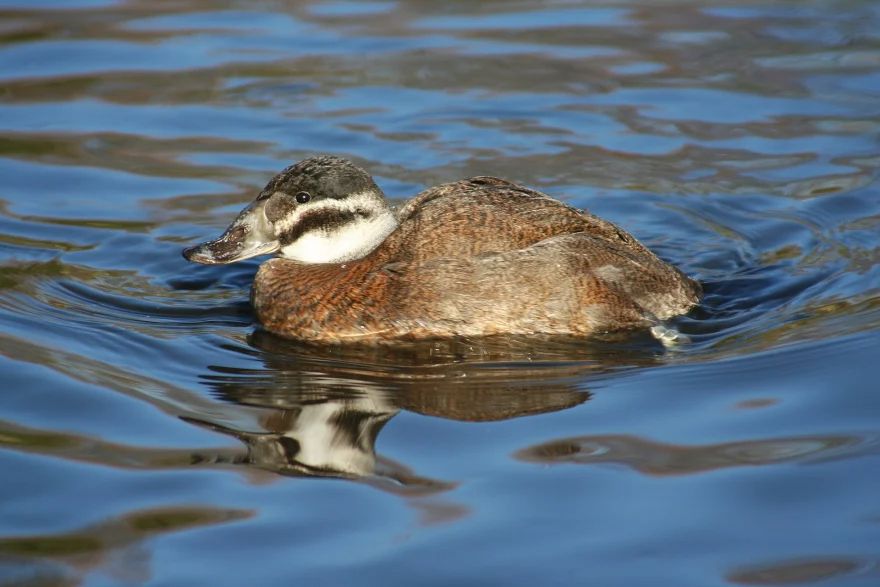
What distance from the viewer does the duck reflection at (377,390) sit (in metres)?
6.80

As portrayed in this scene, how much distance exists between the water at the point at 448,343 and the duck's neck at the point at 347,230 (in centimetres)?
71

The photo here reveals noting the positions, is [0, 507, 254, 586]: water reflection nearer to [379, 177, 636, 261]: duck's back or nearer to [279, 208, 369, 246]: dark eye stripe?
[379, 177, 636, 261]: duck's back

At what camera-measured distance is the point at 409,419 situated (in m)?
7.23

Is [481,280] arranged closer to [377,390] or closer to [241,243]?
[377,390]

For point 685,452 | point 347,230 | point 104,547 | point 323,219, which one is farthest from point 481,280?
point 104,547

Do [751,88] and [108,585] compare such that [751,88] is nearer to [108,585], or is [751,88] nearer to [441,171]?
[441,171]

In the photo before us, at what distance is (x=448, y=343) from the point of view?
856 cm

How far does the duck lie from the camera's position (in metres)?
8.60

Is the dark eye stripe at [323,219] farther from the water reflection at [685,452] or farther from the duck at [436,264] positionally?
the water reflection at [685,452]

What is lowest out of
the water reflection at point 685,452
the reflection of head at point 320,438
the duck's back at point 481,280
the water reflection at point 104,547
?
the water reflection at point 104,547

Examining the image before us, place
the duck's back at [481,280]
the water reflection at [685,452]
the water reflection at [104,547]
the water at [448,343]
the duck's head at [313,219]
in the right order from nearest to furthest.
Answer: the water reflection at [104,547] < the water at [448,343] < the water reflection at [685,452] < the duck's back at [481,280] < the duck's head at [313,219]

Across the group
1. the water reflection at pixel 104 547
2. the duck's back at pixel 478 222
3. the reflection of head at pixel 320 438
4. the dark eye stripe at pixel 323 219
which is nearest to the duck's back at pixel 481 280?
the duck's back at pixel 478 222

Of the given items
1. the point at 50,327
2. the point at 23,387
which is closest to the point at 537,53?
the point at 50,327

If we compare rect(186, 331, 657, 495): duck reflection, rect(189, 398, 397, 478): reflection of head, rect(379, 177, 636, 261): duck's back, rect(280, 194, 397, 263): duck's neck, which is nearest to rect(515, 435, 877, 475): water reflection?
rect(186, 331, 657, 495): duck reflection
